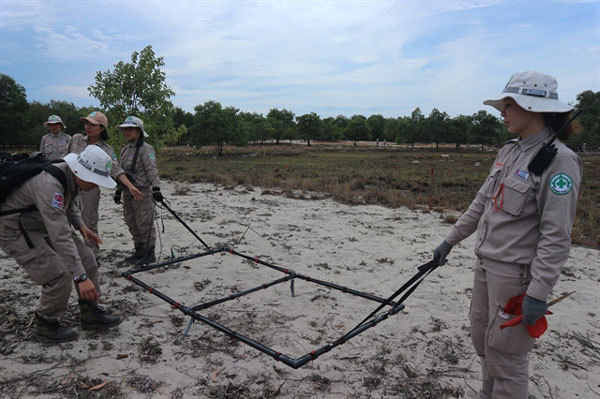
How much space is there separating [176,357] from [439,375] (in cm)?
261

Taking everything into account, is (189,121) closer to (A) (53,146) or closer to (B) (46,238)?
(A) (53,146)

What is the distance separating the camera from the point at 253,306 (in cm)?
493

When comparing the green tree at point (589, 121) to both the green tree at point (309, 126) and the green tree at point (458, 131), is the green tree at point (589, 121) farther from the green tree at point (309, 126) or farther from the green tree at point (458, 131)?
the green tree at point (309, 126)

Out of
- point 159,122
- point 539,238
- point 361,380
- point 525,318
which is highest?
point 159,122

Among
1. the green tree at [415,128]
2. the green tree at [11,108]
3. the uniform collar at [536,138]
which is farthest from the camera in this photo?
the green tree at [415,128]

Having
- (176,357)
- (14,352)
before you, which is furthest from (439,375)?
(14,352)

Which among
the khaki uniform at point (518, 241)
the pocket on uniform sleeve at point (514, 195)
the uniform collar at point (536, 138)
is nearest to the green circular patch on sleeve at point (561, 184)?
the khaki uniform at point (518, 241)

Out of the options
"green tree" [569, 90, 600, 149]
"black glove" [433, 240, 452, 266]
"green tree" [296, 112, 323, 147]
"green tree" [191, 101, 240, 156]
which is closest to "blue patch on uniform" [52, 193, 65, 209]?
"black glove" [433, 240, 452, 266]

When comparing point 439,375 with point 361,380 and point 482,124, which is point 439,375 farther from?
point 482,124

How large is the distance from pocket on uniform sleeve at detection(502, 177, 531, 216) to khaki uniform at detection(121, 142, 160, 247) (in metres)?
4.92

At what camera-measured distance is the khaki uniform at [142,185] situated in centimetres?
582

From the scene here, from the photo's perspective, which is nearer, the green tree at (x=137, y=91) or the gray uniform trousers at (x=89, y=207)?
the gray uniform trousers at (x=89, y=207)

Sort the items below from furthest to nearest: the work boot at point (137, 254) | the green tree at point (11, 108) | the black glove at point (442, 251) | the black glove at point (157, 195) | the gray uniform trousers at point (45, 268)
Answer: the green tree at point (11, 108), the work boot at point (137, 254), the black glove at point (157, 195), the gray uniform trousers at point (45, 268), the black glove at point (442, 251)

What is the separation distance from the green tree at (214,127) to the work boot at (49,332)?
124ft
